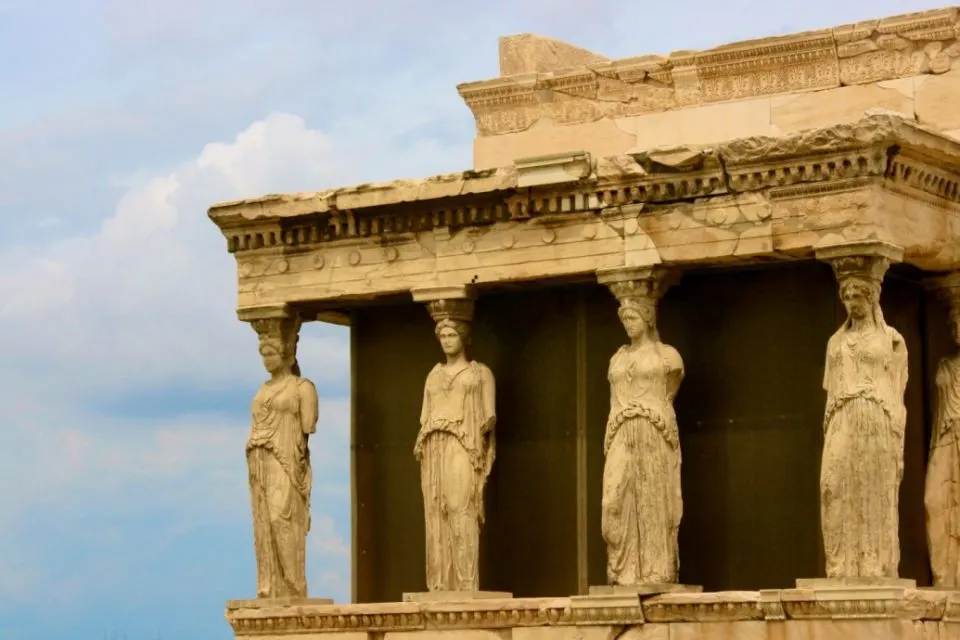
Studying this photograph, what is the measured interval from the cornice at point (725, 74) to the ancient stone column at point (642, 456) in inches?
81.4

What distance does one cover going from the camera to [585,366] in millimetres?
20109

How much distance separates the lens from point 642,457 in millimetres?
18906

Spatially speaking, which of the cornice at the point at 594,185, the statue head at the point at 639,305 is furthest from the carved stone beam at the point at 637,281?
the cornice at the point at 594,185

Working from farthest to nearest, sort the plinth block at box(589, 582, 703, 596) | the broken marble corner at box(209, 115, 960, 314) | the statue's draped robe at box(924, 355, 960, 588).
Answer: the statue's draped robe at box(924, 355, 960, 588) < the plinth block at box(589, 582, 703, 596) < the broken marble corner at box(209, 115, 960, 314)

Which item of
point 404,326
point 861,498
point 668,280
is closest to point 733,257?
point 668,280

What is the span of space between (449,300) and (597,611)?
2397 mm

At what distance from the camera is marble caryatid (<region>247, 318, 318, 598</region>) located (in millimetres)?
20406

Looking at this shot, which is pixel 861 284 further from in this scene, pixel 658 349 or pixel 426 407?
pixel 426 407

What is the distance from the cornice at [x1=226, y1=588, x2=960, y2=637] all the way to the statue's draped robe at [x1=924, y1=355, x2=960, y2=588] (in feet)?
1.74

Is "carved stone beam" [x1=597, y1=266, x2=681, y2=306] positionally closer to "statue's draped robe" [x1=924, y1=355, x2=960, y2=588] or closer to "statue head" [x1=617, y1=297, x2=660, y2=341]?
"statue head" [x1=617, y1=297, x2=660, y2=341]

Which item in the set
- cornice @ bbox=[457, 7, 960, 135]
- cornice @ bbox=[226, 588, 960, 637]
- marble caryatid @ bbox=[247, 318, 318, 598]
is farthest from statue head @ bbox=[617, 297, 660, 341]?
marble caryatid @ bbox=[247, 318, 318, 598]

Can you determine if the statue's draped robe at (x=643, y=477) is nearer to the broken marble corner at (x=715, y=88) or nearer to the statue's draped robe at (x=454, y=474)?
the statue's draped robe at (x=454, y=474)

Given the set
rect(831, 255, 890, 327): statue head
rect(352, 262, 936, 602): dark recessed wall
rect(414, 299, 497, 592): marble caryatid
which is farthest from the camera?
rect(414, 299, 497, 592): marble caryatid

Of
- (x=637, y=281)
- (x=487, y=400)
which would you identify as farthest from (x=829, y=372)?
(x=487, y=400)
